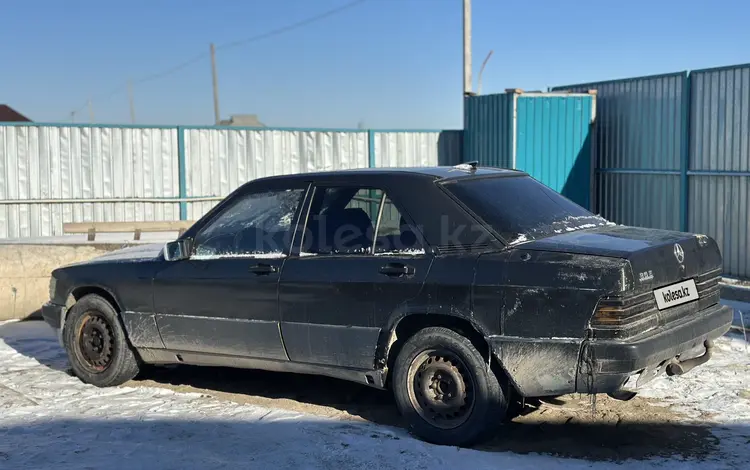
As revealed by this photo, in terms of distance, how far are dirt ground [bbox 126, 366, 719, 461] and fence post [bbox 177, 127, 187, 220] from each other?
810 cm

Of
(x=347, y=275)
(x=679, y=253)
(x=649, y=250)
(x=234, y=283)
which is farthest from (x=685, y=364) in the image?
(x=234, y=283)

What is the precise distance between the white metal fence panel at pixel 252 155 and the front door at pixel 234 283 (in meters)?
9.02

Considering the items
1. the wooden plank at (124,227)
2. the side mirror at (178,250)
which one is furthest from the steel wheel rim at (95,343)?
the wooden plank at (124,227)

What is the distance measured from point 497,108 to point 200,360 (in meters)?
9.52

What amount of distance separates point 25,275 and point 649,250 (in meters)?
7.55

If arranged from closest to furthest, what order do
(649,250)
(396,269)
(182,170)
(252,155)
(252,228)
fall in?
(649,250) → (396,269) → (252,228) → (182,170) → (252,155)

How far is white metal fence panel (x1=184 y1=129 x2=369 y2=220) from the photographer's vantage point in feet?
49.1

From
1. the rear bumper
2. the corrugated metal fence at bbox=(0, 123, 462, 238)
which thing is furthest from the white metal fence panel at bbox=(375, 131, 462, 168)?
the rear bumper

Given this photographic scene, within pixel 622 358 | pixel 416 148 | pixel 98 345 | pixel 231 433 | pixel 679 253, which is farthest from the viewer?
pixel 416 148

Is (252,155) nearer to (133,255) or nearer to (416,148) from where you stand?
(416,148)

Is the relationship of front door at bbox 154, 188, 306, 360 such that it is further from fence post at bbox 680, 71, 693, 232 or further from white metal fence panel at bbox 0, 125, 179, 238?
white metal fence panel at bbox 0, 125, 179, 238

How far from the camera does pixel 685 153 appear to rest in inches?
473

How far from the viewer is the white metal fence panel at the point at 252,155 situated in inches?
589

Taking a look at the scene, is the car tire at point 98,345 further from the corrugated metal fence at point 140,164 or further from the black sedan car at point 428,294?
the corrugated metal fence at point 140,164
